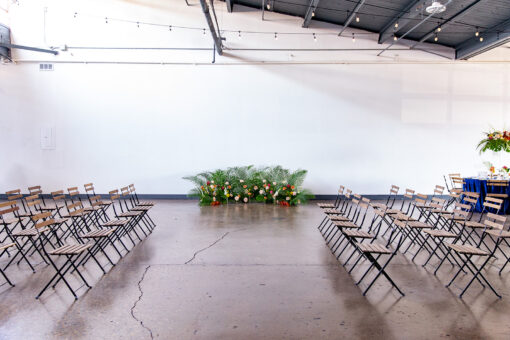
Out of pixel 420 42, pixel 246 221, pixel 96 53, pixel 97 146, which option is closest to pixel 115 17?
pixel 96 53

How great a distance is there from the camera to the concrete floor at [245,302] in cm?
308

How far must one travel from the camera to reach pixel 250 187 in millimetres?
10445

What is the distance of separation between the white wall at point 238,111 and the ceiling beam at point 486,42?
646 mm

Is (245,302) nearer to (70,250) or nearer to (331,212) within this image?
(70,250)

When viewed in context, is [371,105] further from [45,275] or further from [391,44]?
[45,275]

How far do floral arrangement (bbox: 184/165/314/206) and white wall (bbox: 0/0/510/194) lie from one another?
2.29ft

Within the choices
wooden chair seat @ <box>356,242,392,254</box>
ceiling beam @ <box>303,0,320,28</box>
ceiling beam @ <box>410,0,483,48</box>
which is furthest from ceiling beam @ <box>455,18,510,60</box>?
wooden chair seat @ <box>356,242,392,254</box>

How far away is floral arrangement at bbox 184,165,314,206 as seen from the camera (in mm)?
10203

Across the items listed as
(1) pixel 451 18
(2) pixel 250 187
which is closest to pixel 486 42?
A: (1) pixel 451 18

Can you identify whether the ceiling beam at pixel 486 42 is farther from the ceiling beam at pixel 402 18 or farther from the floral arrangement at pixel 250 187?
the floral arrangement at pixel 250 187

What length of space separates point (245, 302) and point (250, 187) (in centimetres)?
686

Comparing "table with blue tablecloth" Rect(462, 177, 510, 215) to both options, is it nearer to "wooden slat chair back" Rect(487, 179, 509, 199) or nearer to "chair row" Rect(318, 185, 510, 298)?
"wooden slat chair back" Rect(487, 179, 509, 199)

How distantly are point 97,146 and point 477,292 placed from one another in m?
11.1

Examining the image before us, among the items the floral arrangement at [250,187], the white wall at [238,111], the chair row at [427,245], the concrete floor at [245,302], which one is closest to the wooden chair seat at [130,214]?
the concrete floor at [245,302]
